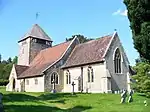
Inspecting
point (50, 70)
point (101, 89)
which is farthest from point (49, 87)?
point (101, 89)

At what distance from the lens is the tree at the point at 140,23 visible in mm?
19047

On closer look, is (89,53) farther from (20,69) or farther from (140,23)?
(140,23)

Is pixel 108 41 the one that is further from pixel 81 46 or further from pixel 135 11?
pixel 135 11

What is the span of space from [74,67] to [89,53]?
356 cm

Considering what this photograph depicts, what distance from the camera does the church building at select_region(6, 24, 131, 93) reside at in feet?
125

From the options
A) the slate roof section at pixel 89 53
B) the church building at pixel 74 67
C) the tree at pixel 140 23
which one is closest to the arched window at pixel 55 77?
the church building at pixel 74 67

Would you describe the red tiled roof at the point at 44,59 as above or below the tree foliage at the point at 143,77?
above

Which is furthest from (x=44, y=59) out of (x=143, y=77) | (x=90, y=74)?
(x=143, y=77)

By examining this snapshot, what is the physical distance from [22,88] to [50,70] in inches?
388

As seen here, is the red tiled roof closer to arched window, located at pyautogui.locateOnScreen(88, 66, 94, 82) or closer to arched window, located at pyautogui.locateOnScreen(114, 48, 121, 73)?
arched window, located at pyautogui.locateOnScreen(88, 66, 94, 82)

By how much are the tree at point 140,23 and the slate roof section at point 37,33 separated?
37.8m

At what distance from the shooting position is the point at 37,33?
5688 cm

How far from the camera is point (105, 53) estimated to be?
37594 millimetres

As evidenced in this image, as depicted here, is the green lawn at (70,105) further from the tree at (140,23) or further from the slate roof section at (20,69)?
the slate roof section at (20,69)
